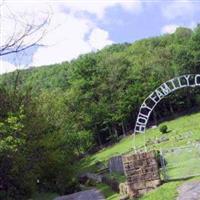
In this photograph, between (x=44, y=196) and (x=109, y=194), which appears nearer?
(x=109, y=194)

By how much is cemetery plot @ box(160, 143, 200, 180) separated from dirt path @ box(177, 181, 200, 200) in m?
2.26

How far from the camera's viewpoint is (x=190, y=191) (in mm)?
13945

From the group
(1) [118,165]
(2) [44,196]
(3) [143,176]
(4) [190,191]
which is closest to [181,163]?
(3) [143,176]

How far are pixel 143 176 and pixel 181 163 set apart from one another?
21.9 feet

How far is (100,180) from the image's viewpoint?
34.4 meters

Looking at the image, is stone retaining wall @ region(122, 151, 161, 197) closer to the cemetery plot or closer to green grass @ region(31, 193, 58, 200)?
the cemetery plot

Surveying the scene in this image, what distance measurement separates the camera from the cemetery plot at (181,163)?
18.4 metres

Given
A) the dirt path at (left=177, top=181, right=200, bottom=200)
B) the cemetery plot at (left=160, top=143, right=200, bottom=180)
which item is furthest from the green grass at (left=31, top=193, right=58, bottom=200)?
the dirt path at (left=177, top=181, right=200, bottom=200)

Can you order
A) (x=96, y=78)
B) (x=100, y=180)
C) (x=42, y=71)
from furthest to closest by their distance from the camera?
(x=42, y=71) < (x=96, y=78) < (x=100, y=180)

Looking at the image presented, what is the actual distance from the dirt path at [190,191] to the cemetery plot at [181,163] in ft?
7.43

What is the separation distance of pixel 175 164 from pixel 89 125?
5501cm

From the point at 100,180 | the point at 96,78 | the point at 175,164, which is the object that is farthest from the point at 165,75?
the point at 175,164

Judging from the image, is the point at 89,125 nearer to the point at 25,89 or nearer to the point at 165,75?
the point at 165,75

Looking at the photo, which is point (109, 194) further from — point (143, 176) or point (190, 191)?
point (190, 191)
